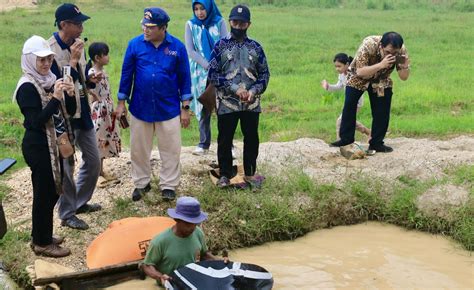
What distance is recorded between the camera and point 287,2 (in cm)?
2820

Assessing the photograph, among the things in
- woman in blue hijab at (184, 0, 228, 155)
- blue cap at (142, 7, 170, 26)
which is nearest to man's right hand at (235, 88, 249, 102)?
woman in blue hijab at (184, 0, 228, 155)

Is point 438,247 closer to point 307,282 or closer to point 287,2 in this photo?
point 307,282

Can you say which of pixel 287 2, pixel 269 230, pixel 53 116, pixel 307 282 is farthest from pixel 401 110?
pixel 287 2

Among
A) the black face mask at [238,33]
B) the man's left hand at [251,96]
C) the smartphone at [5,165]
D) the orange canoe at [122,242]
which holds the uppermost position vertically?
the black face mask at [238,33]

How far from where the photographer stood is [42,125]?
4988 mm

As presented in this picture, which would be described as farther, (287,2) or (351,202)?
(287,2)

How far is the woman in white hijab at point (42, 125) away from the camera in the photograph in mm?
4848

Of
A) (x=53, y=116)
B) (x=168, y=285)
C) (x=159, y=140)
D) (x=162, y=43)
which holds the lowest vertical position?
(x=168, y=285)

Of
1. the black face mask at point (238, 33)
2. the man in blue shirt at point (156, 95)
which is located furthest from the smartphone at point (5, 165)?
the black face mask at point (238, 33)

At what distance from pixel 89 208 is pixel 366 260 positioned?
2.48m

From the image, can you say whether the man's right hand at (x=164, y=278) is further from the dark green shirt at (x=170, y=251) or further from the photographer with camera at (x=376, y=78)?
the photographer with camera at (x=376, y=78)

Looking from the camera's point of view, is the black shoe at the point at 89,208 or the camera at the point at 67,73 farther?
the black shoe at the point at 89,208

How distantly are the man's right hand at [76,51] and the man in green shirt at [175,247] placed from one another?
1476 millimetres

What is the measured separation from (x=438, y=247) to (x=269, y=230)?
152 cm
